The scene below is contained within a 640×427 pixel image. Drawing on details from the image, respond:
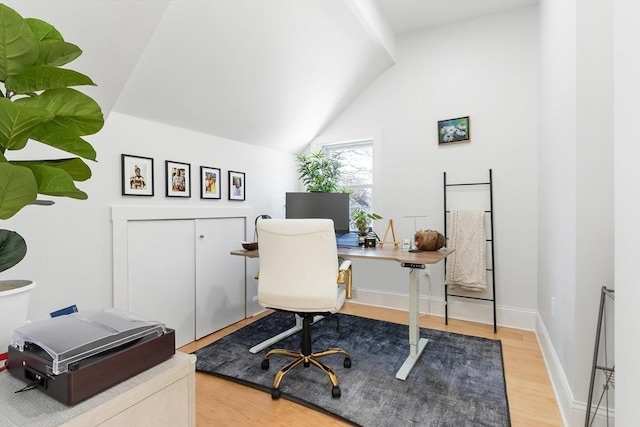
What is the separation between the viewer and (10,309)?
0.96 metres

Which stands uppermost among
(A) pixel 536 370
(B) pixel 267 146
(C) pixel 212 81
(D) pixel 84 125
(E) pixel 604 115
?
(C) pixel 212 81

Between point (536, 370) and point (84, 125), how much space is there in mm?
2845

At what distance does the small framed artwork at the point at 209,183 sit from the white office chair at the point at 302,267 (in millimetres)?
1108

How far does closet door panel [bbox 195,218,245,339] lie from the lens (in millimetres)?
2873

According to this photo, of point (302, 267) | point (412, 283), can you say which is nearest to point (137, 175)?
point (302, 267)

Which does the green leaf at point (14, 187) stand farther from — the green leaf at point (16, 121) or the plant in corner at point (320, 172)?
the plant in corner at point (320, 172)

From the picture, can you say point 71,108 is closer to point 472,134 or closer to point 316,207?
point 316,207

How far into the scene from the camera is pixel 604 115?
151cm

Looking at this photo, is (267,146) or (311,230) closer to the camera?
(311,230)

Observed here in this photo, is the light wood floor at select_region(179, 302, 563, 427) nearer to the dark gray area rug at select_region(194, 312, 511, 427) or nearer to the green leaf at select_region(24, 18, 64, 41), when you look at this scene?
the dark gray area rug at select_region(194, 312, 511, 427)

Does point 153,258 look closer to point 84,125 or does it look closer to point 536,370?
point 84,125

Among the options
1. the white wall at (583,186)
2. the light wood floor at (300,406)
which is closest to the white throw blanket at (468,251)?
the light wood floor at (300,406)

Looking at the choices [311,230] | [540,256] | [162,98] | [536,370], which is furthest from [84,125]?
[540,256]

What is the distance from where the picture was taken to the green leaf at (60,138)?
28.1 inches
